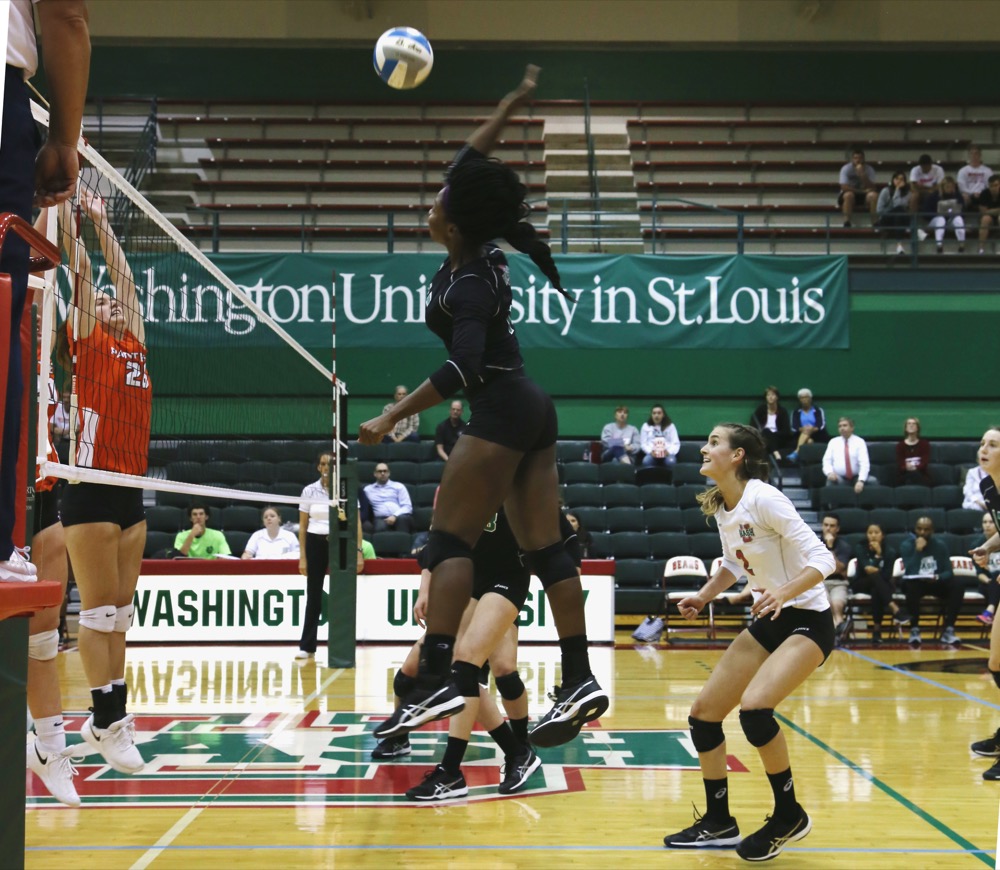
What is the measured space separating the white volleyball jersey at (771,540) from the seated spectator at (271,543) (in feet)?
28.3

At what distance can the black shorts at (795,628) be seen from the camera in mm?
4484

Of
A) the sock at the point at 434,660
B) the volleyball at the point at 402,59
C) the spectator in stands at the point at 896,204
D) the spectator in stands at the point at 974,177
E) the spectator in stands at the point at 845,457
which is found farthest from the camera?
the spectator in stands at the point at 974,177

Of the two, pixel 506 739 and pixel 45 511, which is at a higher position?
pixel 45 511

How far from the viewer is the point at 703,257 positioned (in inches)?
647

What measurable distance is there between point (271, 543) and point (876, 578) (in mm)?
6836

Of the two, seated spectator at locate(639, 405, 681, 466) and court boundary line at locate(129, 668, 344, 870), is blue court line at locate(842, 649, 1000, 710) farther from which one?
court boundary line at locate(129, 668, 344, 870)

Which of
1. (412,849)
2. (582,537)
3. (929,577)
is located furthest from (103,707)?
(929,577)

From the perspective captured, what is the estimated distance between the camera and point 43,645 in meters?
4.38

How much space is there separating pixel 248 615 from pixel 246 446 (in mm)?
2468

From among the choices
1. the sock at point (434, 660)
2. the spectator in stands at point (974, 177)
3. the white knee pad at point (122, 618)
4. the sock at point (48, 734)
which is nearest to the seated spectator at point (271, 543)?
the white knee pad at point (122, 618)

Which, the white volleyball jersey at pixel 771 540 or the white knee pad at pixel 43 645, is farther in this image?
the white volleyball jersey at pixel 771 540

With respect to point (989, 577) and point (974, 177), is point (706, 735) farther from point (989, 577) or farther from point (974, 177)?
point (974, 177)

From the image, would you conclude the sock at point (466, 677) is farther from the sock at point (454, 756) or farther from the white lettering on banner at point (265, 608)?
the white lettering on banner at point (265, 608)

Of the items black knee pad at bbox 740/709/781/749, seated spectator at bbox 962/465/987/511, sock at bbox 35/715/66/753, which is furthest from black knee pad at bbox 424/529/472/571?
seated spectator at bbox 962/465/987/511
